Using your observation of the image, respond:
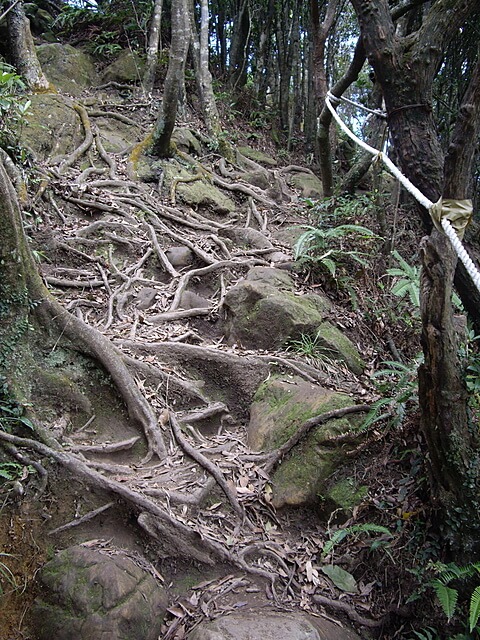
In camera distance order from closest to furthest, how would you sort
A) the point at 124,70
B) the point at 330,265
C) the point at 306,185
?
1. the point at 330,265
2. the point at 124,70
3. the point at 306,185

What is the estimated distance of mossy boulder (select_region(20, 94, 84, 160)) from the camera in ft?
24.5

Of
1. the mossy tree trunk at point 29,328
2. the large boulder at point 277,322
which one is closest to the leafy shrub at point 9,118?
the mossy tree trunk at point 29,328

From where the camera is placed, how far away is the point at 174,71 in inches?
311

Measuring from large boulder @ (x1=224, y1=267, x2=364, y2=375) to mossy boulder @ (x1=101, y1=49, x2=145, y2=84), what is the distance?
25.3 feet

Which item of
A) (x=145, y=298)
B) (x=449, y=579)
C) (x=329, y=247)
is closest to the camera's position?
(x=449, y=579)

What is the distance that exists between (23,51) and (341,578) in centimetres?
915

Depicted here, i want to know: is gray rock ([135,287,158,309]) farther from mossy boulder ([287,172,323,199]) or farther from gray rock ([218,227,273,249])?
mossy boulder ([287,172,323,199])

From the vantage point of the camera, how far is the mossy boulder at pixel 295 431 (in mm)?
3734

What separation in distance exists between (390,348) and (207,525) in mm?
3091

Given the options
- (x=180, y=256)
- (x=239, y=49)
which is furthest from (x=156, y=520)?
(x=239, y=49)

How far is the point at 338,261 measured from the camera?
6285 mm

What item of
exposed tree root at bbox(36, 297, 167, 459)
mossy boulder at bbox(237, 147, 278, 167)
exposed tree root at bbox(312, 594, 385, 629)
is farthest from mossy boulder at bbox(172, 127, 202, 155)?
exposed tree root at bbox(312, 594, 385, 629)

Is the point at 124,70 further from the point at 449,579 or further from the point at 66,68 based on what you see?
the point at 449,579

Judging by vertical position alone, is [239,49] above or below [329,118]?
above
